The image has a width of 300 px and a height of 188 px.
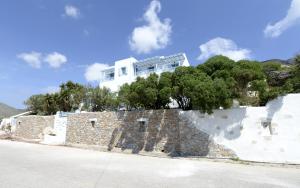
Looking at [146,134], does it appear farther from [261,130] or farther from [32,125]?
[32,125]

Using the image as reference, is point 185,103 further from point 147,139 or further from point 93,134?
point 93,134

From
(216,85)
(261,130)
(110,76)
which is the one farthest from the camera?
(110,76)

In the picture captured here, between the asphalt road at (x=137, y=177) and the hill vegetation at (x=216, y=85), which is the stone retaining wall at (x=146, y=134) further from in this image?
the asphalt road at (x=137, y=177)

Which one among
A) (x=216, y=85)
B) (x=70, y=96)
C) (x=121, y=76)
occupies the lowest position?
(x=216, y=85)

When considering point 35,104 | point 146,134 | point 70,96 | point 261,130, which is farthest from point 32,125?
point 261,130

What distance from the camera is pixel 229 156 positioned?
A: 11531 millimetres

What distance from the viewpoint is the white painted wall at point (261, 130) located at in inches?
416

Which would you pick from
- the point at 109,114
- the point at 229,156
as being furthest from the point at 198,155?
the point at 109,114

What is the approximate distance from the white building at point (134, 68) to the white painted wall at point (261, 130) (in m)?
18.9

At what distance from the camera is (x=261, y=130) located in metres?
11.1

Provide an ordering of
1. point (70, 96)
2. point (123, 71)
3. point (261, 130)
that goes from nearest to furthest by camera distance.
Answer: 1. point (261, 130)
2. point (70, 96)
3. point (123, 71)

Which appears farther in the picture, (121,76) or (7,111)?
(7,111)

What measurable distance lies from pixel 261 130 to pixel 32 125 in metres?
20.4

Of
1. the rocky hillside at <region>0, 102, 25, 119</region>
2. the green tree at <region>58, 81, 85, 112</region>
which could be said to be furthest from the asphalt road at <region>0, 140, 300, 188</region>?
the rocky hillside at <region>0, 102, 25, 119</region>
